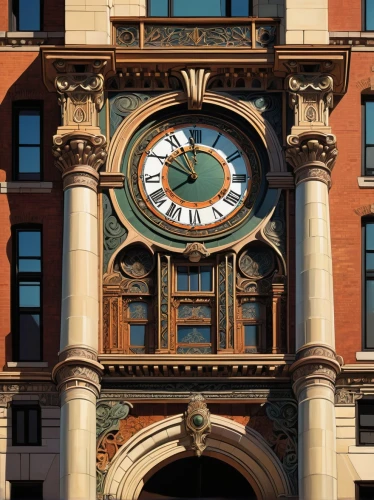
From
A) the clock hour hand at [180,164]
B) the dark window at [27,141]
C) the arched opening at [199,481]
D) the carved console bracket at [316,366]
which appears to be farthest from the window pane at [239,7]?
the arched opening at [199,481]

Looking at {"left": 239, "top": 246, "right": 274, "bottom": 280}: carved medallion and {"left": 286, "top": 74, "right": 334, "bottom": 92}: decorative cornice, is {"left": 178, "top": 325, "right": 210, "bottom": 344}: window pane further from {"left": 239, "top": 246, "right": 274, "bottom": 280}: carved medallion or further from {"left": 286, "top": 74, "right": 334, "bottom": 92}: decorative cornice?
{"left": 286, "top": 74, "right": 334, "bottom": 92}: decorative cornice

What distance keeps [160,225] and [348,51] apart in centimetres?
544

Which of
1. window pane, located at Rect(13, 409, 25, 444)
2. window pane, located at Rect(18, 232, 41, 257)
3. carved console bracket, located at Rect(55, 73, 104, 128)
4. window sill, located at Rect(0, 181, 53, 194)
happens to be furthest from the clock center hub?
window pane, located at Rect(13, 409, 25, 444)

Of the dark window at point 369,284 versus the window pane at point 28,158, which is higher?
the window pane at point 28,158

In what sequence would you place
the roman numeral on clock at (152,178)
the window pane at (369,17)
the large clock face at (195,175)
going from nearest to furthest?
1. the large clock face at (195,175)
2. the roman numeral on clock at (152,178)
3. the window pane at (369,17)

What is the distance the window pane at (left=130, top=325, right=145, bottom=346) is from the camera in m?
58.7

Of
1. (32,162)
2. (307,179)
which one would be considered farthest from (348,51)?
(32,162)

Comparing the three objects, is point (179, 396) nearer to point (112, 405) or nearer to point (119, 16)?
point (112, 405)

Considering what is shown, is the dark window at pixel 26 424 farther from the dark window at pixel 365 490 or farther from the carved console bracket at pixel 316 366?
the dark window at pixel 365 490

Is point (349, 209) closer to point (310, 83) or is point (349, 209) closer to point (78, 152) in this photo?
point (310, 83)

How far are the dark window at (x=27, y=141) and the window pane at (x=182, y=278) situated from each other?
3.73 meters

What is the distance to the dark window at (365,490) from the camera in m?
57.7

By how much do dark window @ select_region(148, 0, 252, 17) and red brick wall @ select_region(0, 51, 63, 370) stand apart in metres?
2.91

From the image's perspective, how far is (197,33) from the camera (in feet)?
198
